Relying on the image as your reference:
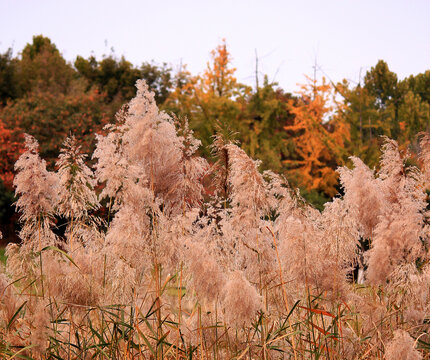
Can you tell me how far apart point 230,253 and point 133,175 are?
77cm

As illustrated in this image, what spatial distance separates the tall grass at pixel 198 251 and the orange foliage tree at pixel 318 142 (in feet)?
37.5

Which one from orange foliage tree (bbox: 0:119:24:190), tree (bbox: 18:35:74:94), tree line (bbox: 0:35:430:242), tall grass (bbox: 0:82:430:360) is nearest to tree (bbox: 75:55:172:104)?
tree (bbox: 18:35:74:94)

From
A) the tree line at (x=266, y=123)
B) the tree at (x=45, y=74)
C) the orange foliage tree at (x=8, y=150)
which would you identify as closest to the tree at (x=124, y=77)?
the tree at (x=45, y=74)

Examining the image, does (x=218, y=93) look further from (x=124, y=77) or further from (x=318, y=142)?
(x=124, y=77)

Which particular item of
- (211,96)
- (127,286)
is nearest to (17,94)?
(211,96)

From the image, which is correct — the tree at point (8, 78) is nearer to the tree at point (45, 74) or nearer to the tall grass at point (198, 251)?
the tree at point (45, 74)

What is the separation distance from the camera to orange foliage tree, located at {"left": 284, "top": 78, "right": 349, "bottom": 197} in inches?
613

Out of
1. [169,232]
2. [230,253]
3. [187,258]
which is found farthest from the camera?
[230,253]

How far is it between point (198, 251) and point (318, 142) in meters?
14.7

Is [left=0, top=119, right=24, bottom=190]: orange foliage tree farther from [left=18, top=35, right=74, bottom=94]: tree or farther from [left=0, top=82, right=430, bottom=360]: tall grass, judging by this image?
[left=0, top=82, right=430, bottom=360]: tall grass

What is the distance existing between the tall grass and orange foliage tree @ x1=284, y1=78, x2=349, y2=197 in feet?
37.5

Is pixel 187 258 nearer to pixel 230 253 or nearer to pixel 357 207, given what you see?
pixel 230 253

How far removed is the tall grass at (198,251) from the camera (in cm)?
266

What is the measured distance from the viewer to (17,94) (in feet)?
98.8
